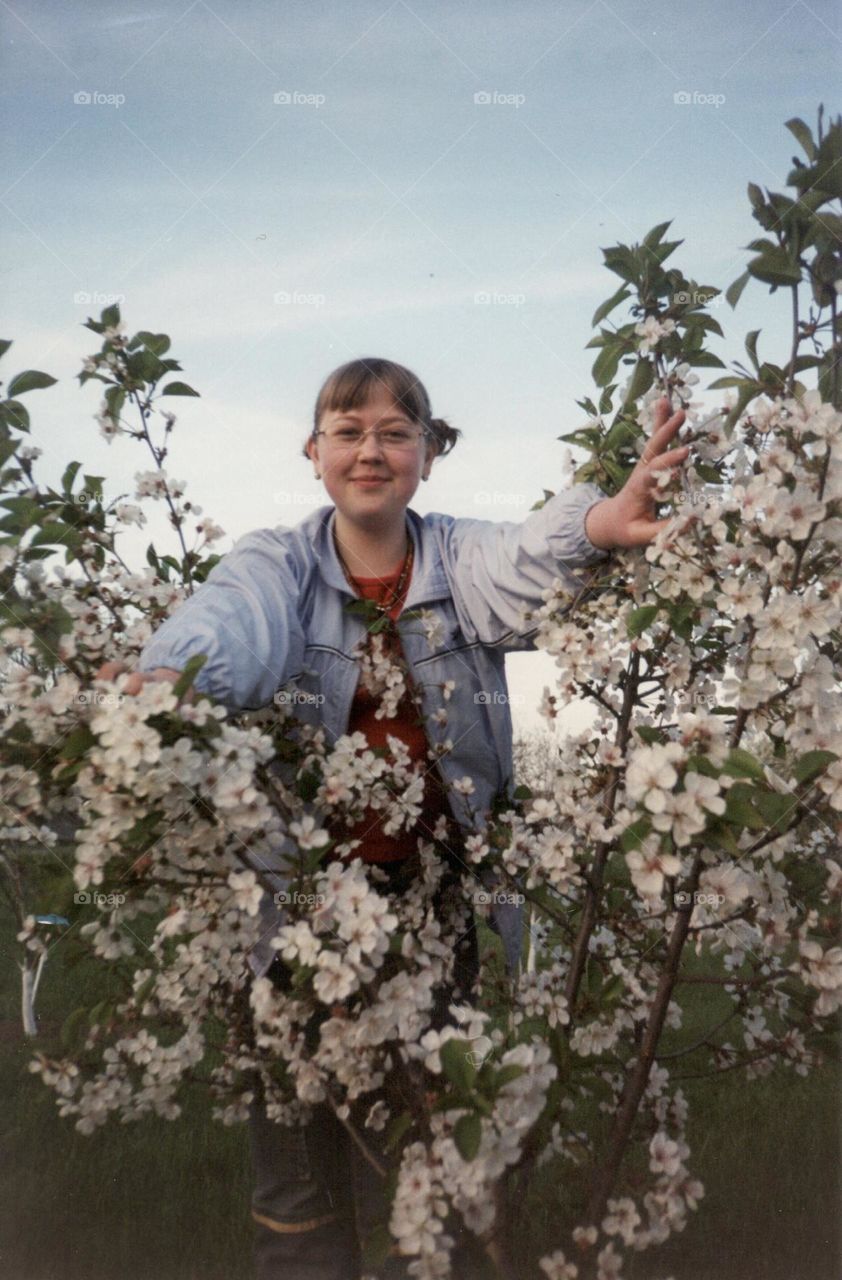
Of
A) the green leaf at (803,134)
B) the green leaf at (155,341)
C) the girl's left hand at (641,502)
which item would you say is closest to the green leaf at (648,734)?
the girl's left hand at (641,502)

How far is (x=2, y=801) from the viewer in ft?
5.24

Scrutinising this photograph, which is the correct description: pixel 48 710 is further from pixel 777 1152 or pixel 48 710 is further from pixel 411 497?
pixel 777 1152

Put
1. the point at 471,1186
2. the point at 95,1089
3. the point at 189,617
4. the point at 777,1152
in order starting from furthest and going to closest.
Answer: the point at 777,1152 → the point at 95,1089 → the point at 189,617 → the point at 471,1186

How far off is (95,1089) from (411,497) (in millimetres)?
1334

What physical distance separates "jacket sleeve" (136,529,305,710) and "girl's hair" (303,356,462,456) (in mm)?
321

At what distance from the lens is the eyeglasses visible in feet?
6.92

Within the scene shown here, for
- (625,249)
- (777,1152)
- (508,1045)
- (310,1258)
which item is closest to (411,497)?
(625,249)

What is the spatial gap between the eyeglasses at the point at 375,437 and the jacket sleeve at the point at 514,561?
220 millimetres

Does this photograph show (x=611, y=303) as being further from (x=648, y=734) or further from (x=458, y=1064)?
(x=458, y=1064)

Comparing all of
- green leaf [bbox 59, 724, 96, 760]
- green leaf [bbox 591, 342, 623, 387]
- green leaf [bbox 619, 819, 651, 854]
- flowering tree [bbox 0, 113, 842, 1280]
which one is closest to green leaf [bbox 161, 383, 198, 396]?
flowering tree [bbox 0, 113, 842, 1280]

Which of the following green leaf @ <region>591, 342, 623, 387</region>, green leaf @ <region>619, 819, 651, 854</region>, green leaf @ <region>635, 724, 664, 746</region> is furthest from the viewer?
green leaf @ <region>591, 342, 623, 387</region>

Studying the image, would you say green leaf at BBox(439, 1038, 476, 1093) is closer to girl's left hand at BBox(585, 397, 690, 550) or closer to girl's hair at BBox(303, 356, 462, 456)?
girl's left hand at BBox(585, 397, 690, 550)

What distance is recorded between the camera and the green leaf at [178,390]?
2.11m

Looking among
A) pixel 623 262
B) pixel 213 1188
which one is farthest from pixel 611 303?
pixel 213 1188
